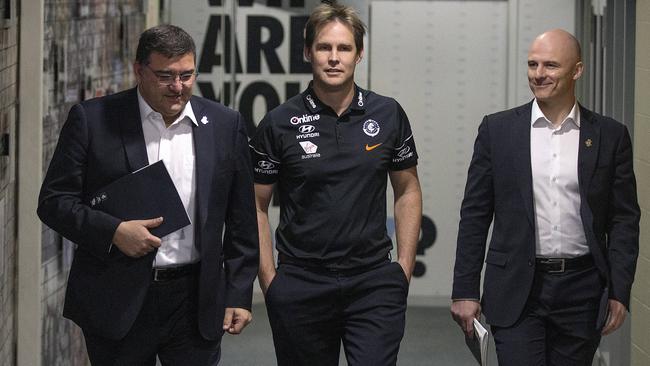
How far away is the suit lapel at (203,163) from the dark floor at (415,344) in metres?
3.10

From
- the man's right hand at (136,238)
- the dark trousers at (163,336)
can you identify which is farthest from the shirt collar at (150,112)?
the dark trousers at (163,336)

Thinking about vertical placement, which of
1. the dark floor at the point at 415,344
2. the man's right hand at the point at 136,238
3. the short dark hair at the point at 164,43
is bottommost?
the dark floor at the point at 415,344

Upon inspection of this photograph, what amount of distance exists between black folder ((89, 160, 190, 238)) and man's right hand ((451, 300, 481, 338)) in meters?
1.03

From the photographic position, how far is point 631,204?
12.7 ft

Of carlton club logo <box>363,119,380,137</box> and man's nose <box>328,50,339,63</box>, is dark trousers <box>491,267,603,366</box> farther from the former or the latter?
man's nose <box>328,50,339,63</box>

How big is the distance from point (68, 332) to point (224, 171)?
81.4 inches

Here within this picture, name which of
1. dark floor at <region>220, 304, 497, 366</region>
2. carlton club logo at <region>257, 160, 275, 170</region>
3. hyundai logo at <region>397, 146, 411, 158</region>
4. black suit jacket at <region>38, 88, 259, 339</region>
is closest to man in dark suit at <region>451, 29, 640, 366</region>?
hyundai logo at <region>397, 146, 411, 158</region>

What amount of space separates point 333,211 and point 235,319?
461 millimetres

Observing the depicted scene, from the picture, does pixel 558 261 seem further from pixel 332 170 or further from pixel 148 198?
pixel 148 198

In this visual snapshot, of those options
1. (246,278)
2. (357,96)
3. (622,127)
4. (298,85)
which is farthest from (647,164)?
(298,85)

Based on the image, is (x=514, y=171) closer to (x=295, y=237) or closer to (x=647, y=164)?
(x=295, y=237)

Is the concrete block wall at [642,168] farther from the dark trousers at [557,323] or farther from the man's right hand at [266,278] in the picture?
the man's right hand at [266,278]

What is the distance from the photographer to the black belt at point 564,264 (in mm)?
3797

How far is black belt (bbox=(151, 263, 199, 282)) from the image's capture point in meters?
3.37
